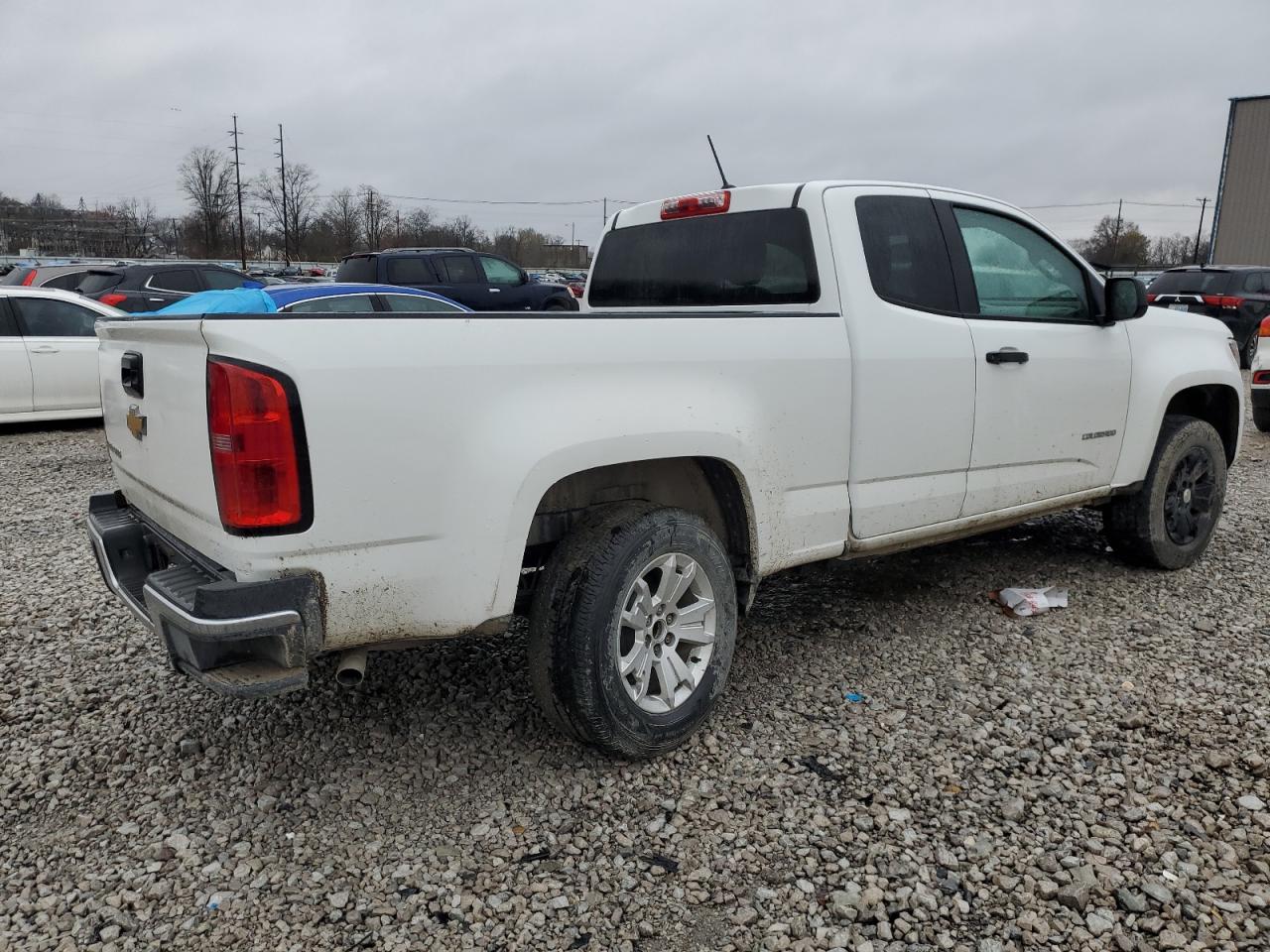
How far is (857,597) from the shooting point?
15.5 feet

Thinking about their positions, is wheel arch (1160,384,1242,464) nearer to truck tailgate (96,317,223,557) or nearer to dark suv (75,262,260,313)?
truck tailgate (96,317,223,557)

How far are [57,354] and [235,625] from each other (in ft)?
29.5

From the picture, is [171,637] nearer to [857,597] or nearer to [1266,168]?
[857,597]

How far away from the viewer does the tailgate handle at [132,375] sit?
9.52ft

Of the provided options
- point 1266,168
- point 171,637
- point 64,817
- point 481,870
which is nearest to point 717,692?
point 481,870

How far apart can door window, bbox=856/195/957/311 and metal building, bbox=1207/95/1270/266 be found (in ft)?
118

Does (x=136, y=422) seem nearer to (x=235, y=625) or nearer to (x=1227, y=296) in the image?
(x=235, y=625)

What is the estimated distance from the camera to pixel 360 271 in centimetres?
1611

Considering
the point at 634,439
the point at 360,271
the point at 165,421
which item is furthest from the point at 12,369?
the point at 634,439

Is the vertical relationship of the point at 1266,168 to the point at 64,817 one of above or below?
above

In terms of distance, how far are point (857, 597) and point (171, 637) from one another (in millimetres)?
3180

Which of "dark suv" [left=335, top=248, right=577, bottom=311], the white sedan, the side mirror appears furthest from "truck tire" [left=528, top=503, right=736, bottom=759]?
"dark suv" [left=335, top=248, right=577, bottom=311]

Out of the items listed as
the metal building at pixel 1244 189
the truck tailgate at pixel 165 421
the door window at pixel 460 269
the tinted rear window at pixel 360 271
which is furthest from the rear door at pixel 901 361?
the metal building at pixel 1244 189

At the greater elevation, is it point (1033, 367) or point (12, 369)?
point (1033, 367)
